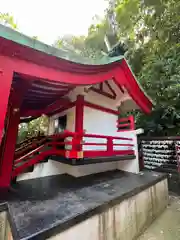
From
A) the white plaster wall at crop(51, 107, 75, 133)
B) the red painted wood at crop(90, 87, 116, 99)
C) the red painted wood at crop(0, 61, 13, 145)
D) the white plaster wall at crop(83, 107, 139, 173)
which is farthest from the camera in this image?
the red painted wood at crop(90, 87, 116, 99)

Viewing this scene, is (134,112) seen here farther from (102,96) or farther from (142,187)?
(142,187)

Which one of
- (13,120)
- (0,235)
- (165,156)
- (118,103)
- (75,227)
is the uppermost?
(118,103)

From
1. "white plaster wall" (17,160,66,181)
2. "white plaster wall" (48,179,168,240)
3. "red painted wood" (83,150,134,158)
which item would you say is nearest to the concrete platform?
"white plaster wall" (48,179,168,240)

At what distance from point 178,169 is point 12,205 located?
15.4 ft

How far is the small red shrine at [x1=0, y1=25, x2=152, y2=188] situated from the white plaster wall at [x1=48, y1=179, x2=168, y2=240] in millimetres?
1038

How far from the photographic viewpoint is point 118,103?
4.88 meters

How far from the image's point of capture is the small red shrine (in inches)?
61.3

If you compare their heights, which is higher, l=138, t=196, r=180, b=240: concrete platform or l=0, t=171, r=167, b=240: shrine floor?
l=0, t=171, r=167, b=240: shrine floor

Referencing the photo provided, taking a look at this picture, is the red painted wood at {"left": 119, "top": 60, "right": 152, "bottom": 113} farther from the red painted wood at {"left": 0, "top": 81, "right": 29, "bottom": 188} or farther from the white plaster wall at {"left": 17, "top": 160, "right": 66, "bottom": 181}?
the white plaster wall at {"left": 17, "top": 160, "right": 66, "bottom": 181}

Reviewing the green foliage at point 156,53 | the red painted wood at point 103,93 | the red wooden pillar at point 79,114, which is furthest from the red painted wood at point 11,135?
the green foliage at point 156,53

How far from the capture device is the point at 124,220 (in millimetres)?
2332

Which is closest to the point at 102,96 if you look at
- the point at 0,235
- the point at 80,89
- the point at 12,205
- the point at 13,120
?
the point at 80,89

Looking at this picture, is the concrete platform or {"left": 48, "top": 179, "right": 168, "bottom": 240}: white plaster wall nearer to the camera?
{"left": 48, "top": 179, "right": 168, "bottom": 240}: white plaster wall

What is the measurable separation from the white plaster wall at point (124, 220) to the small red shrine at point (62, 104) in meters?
1.04
